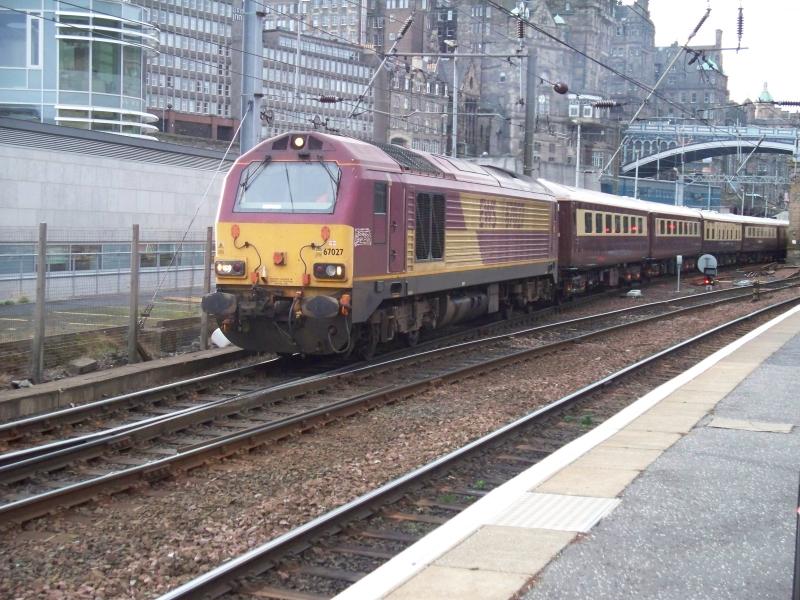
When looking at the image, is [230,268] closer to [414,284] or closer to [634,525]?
[414,284]

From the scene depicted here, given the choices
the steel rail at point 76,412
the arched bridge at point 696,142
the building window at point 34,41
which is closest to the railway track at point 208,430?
the steel rail at point 76,412

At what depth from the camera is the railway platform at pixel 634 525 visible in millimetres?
5410

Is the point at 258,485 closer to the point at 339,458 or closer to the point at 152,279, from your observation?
the point at 339,458

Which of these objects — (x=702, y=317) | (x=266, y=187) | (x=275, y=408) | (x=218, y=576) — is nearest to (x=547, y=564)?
(x=218, y=576)

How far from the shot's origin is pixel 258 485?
832 cm

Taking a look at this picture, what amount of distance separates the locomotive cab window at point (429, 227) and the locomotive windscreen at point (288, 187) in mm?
2039

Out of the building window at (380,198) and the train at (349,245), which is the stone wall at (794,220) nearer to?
the train at (349,245)

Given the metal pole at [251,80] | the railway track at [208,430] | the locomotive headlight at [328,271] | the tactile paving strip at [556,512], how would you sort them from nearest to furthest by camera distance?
the tactile paving strip at [556,512] < the railway track at [208,430] < the locomotive headlight at [328,271] < the metal pole at [251,80]

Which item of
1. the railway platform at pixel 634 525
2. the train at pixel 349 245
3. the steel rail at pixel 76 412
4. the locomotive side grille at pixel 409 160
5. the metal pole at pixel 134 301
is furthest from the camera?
the locomotive side grille at pixel 409 160

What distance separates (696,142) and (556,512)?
9468cm

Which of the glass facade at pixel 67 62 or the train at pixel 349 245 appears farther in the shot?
the glass facade at pixel 67 62

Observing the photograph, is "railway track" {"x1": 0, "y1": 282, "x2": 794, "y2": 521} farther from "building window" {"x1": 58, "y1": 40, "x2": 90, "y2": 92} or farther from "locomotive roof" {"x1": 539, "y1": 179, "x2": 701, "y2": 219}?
"building window" {"x1": 58, "y1": 40, "x2": 90, "y2": 92}

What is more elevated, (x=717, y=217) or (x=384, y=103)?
(x=384, y=103)

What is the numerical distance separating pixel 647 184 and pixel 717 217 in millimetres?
52596
